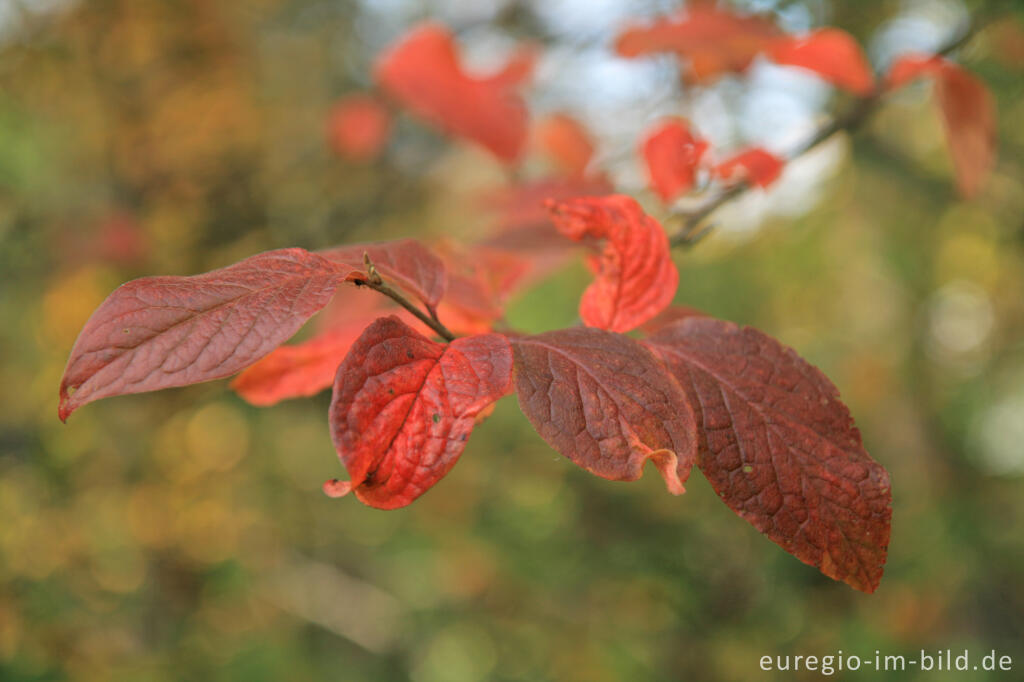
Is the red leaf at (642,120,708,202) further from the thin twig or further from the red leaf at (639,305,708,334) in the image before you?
the thin twig

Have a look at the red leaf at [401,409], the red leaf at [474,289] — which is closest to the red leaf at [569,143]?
the red leaf at [474,289]

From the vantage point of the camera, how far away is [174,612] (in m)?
2.28

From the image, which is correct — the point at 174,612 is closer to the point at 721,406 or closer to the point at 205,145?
the point at 205,145

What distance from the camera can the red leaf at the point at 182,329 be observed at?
1.13ft

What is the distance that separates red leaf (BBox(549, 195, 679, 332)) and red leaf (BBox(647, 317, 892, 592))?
9 cm

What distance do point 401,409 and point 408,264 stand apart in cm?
15

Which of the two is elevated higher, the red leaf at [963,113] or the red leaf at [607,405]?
the red leaf at [607,405]

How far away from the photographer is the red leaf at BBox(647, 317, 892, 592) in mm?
407

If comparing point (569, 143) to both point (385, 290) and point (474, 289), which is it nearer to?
point (474, 289)

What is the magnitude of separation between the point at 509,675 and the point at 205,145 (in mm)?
2130

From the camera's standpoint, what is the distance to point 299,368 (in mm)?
566

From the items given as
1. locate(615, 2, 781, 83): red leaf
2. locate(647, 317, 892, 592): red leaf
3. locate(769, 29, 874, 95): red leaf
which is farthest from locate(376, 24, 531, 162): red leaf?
locate(647, 317, 892, 592): red leaf

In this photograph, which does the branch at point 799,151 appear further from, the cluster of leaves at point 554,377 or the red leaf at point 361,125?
the red leaf at point 361,125

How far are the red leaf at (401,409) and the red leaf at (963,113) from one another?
74 cm
